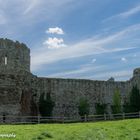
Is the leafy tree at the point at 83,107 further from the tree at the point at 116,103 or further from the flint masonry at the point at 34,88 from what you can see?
the tree at the point at 116,103

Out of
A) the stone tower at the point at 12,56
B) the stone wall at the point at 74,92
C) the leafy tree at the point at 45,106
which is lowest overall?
the leafy tree at the point at 45,106

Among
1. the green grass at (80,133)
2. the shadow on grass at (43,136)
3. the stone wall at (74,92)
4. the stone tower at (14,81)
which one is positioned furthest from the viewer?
the stone wall at (74,92)

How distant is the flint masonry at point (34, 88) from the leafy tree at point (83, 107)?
1.42 feet

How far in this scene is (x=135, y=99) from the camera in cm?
5031

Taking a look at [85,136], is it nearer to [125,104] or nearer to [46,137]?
[46,137]

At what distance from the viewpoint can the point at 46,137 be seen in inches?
1005

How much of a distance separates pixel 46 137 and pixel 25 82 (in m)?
19.4

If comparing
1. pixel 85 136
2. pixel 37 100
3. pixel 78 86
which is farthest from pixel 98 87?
pixel 85 136

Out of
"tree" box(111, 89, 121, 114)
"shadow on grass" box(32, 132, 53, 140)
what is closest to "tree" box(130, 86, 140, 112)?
"tree" box(111, 89, 121, 114)

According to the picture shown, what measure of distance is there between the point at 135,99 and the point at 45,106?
9.59m

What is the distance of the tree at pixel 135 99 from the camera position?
49.5 m

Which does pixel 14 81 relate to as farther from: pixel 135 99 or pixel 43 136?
pixel 43 136

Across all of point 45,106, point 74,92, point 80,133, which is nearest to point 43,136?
point 80,133

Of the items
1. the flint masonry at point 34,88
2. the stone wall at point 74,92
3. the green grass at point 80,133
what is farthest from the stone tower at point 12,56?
the green grass at point 80,133
